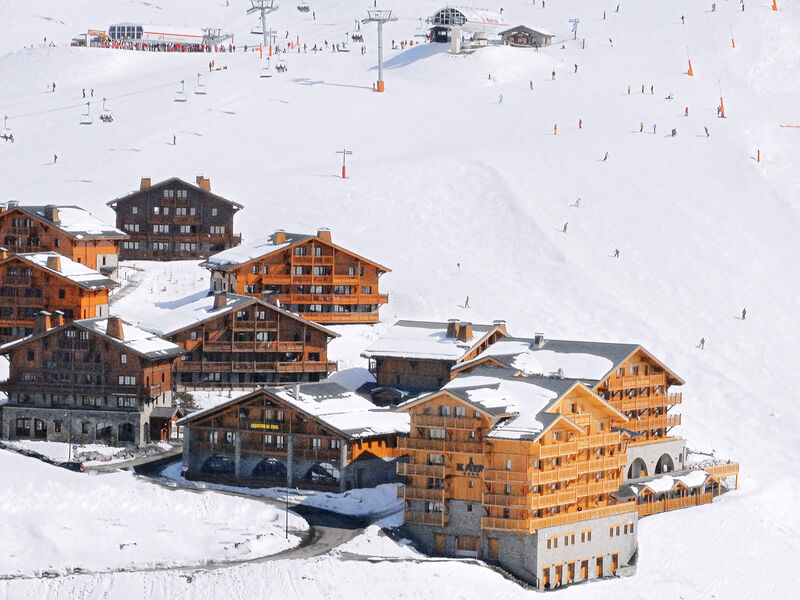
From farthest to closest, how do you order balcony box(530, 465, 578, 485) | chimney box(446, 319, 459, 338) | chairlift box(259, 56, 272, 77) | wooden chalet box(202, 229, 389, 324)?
1. chairlift box(259, 56, 272, 77)
2. wooden chalet box(202, 229, 389, 324)
3. chimney box(446, 319, 459, 338)
4. balcony box(530, 465, 578, 485)

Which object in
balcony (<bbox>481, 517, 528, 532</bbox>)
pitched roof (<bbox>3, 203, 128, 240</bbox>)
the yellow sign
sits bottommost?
balcony (<bbox>481, 517, 528, 532</bbox>)

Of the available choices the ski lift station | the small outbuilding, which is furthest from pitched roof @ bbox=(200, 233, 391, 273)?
the small outbuilding

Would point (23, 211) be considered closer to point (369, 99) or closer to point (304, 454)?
point (304, 454)

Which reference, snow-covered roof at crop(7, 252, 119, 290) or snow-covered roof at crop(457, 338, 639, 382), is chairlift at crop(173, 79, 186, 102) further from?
snow-covered roof at crop(457, 338, 639, 382)

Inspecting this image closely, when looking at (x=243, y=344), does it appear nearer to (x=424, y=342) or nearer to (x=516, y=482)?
(x=424, y=342)

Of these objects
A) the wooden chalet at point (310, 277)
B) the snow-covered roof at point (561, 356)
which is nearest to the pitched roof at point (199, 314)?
the wooden chalet at point (310, 277)

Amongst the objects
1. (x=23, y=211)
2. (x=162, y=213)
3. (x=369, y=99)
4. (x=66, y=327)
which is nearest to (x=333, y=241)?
(x=162, y=213)
